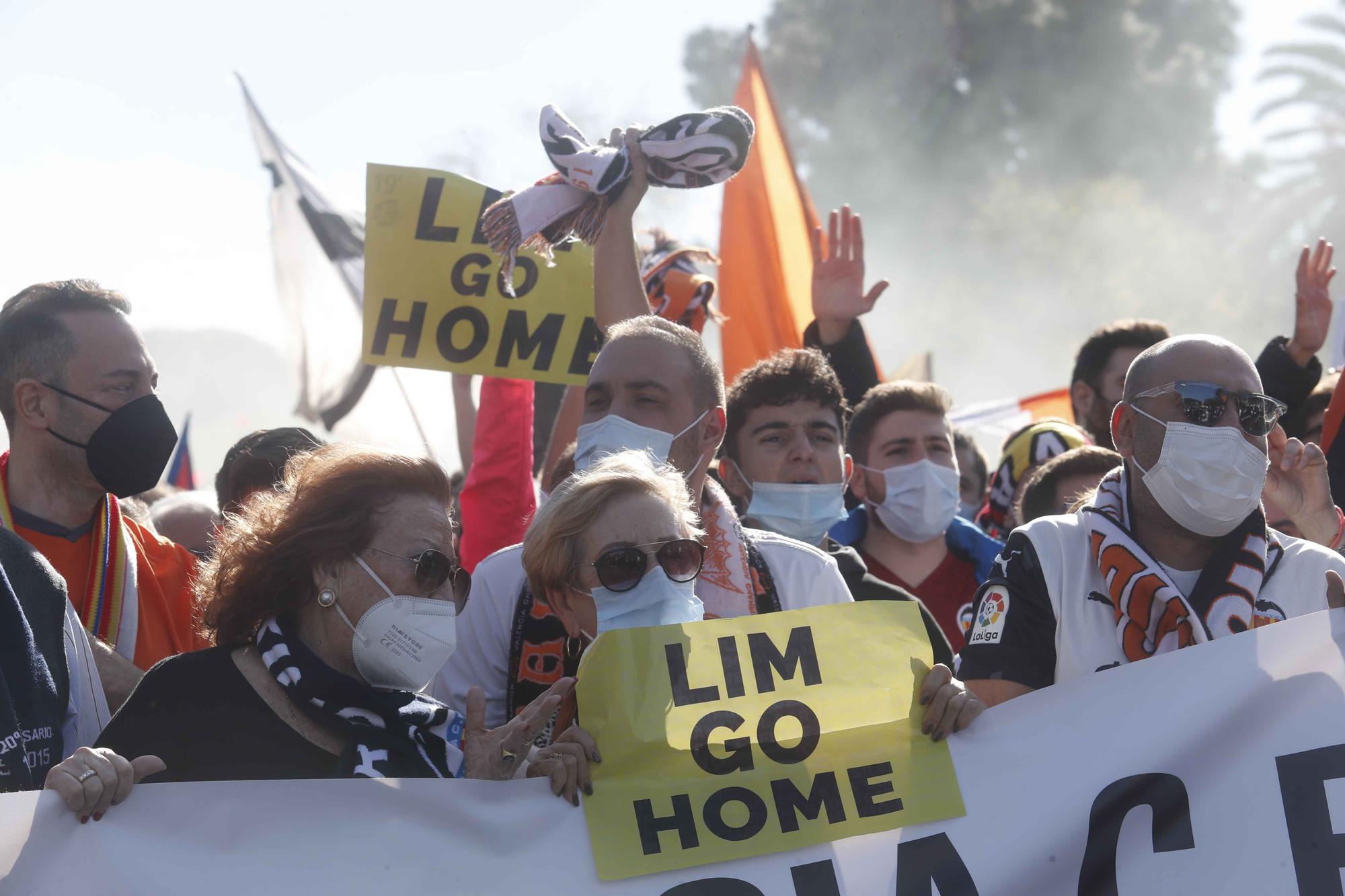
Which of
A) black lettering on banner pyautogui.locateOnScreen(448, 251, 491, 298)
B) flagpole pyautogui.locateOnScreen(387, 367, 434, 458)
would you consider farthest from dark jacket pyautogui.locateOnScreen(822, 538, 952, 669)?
flagpole pyautogui.locateOnScreen(387, 367, 434, 458)

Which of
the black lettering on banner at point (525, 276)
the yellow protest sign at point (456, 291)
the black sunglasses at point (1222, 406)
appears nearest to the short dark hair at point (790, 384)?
the yellow protest sign at point (456, 291)

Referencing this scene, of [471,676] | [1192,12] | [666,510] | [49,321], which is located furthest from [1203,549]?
[1192,12]

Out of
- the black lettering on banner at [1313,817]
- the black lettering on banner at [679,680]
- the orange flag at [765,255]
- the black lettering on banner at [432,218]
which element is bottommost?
the black lettering on banner at [1313,817]

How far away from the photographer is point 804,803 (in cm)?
277

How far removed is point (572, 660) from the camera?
3254 millimetres

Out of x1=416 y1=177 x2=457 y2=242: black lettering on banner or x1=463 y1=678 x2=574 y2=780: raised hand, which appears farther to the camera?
x1=416 y1=177 x2=457 y2=242: black lettering on banner

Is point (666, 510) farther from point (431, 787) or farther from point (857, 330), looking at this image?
point (857, 330)

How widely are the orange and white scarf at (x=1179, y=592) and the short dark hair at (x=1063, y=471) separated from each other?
128 cm

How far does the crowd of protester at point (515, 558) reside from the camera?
8.84 feet

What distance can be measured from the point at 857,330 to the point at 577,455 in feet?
6.95

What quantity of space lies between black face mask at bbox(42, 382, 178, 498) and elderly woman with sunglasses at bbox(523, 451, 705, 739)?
1.26m

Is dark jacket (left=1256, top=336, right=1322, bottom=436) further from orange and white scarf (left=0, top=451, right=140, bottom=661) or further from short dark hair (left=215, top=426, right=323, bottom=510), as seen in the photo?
orange and white scarf (left=0, top=451, right=140, bottom=661)

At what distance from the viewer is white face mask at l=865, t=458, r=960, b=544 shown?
4770 mm

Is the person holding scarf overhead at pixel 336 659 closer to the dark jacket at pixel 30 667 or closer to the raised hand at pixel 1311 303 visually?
the dark jacket at pixel 30 667
